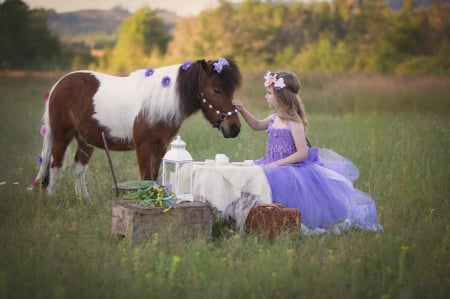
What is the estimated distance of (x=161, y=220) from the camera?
5.01 metres

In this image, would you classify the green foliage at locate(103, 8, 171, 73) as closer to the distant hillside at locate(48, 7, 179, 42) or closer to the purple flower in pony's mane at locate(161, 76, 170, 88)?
the distant hillside at locate(48, 7, 179, 42)

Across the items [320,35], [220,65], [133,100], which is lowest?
[133,100]

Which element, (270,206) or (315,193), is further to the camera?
(315,193)

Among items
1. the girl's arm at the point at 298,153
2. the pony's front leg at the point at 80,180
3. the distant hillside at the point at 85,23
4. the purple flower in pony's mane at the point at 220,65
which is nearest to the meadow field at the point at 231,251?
the pony's front leg at the point at 80,180

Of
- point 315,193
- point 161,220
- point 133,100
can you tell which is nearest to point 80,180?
point 133,100

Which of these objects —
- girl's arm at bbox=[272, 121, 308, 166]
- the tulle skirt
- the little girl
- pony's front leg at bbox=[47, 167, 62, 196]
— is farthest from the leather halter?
pony's front leg at bbox=[47, 167, 62, 196]

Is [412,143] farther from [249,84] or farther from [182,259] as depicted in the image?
[249,84]

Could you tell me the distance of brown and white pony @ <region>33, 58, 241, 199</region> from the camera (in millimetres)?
6184

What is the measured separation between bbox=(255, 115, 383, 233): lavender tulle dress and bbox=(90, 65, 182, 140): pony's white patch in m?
1.10

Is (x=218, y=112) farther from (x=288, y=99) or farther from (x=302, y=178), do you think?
(x=302, y=178)

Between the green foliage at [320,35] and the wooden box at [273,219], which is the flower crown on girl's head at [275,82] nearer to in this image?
the wooden box at [273,219]

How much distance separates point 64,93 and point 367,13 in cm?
3373

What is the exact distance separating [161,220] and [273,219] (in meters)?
0.98

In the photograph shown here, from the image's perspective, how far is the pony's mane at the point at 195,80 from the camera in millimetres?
6129
